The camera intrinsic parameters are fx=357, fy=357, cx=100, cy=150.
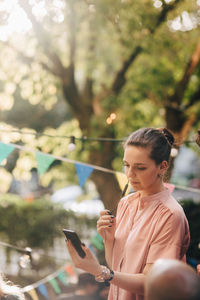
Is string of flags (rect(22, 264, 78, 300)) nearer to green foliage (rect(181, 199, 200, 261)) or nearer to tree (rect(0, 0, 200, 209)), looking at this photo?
tree (rect(0, 0, 200, 209))

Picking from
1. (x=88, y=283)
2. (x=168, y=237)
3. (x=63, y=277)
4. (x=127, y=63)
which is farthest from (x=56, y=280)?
(x=168, y=237)

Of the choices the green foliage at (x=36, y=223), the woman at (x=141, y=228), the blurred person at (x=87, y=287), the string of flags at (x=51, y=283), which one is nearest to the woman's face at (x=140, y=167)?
the woman at (x=141, y=228)

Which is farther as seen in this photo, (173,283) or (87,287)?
(87,287)

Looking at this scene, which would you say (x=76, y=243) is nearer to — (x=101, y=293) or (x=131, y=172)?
(x=131, y=172)

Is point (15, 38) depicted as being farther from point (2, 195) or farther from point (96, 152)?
point (2, 195)

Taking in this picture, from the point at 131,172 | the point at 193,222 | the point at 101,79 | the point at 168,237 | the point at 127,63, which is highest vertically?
the point at 101,79

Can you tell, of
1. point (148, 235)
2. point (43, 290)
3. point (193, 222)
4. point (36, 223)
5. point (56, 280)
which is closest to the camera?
point (148, 235)

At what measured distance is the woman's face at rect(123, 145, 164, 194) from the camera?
1655mm

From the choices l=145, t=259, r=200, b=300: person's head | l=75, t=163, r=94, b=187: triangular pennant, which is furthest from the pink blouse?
l=75, t=163, r=94, b=187: triangular pennant

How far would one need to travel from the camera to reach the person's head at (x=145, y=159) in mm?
1658

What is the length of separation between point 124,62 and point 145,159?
4869 millimetres

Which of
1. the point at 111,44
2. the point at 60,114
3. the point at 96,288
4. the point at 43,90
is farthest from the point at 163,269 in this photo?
the point at 60,114

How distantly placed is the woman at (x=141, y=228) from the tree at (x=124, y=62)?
3.62 m

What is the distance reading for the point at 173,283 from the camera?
110 cm
